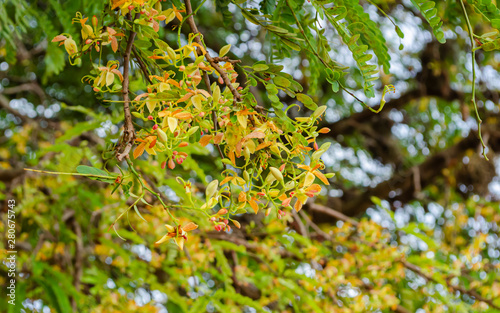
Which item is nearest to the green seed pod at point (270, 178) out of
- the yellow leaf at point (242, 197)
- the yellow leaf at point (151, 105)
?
the yellow leaf at point (242, 197)

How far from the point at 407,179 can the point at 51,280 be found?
6.22 feet

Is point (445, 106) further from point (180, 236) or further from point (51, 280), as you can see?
point (180, 236)

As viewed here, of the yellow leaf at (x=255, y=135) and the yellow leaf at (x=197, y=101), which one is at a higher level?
the yellow leaf at (x=197, y=101)

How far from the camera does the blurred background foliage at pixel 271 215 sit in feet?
4.30

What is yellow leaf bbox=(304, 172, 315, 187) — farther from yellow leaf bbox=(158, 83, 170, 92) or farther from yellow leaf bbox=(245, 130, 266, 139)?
yellow leaf bbox=(158, 83, 170, 92)

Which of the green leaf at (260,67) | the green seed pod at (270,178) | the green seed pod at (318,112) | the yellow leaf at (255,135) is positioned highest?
the green leaf at (260,67)

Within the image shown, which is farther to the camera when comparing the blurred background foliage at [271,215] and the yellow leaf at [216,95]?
the blurred background foliage at [271,215]

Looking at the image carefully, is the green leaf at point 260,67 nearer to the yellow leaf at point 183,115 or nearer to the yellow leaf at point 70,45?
the yellow leaf at point 183,115

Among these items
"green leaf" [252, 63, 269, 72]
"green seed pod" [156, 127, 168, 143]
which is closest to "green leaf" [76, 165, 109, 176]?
"green seed pod" [156, 127, 168, 143]

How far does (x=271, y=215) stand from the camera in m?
1.24

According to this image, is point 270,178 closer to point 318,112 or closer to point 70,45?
point 318,112

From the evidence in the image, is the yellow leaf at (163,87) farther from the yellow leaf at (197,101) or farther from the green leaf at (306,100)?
the green leaf at (306,100)

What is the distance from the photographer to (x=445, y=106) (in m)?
3.06

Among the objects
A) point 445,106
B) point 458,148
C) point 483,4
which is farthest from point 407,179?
point 483,4
